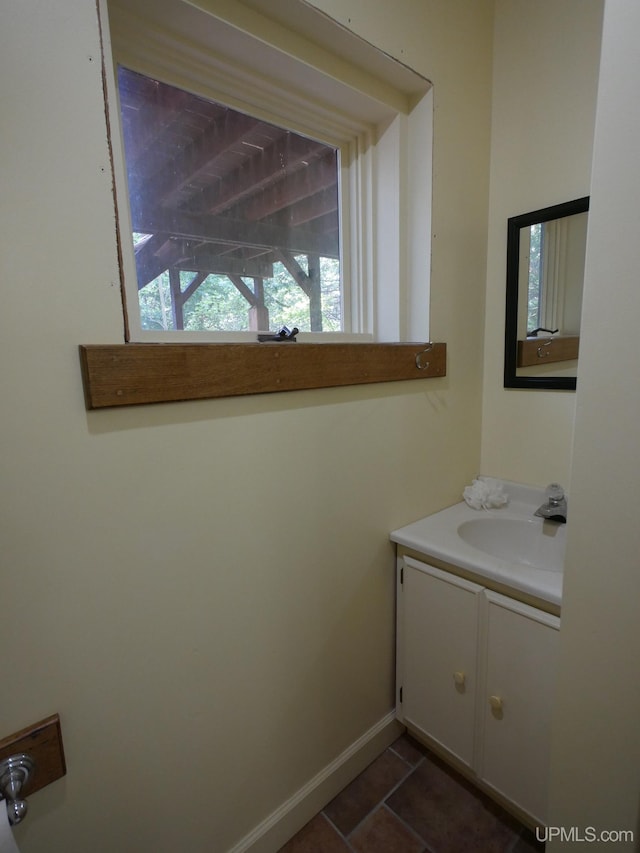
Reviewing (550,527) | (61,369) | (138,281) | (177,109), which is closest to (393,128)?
(177,109)

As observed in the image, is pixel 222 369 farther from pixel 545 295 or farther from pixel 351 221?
pixel 545 295

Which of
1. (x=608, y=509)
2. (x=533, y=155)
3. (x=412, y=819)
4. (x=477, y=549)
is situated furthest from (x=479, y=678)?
(x=533, y=155)

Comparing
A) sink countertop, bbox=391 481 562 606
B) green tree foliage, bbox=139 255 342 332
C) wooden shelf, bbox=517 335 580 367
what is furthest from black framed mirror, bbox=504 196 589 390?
green tree foliage, bbox=139 255 342 332

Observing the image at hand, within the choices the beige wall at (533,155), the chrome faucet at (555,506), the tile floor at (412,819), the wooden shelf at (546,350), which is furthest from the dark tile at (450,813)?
the wooden shelf at (546,350)

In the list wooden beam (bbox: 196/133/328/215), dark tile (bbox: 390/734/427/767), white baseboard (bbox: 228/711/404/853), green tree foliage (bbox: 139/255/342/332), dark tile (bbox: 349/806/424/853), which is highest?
wooden beam (bbox: 196/133/328/215)

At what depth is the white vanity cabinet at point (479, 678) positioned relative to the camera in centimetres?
104

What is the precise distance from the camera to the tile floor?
1128 millimetres

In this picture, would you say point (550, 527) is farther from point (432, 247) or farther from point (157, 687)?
point (157, 687)

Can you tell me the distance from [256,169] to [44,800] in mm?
1496

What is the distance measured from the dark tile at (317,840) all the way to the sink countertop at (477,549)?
0.83m

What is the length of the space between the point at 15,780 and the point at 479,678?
3.54 feet

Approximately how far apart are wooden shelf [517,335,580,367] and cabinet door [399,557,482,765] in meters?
0.83

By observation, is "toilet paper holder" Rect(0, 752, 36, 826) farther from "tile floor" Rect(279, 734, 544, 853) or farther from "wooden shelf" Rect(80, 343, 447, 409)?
"tile floor" Rect(279, 734, 544, 853)

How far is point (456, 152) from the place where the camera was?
133 cm
